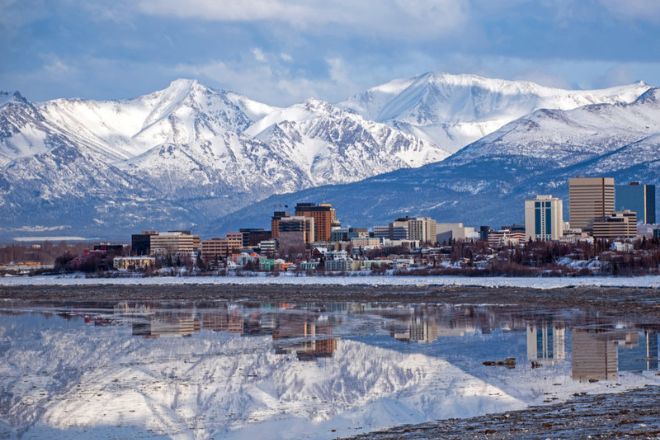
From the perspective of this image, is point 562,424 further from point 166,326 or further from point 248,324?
point 166,326

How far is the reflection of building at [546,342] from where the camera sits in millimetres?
48594

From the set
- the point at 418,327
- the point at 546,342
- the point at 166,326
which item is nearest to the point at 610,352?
the point at 546,342

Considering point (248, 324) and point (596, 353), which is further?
point (248, 324)

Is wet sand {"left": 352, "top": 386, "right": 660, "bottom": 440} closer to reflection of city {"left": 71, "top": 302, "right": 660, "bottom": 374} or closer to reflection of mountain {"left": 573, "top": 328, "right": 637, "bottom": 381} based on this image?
reflection of mountain {"left": 573, "top": 328, "right": 637, "bottom": 381}

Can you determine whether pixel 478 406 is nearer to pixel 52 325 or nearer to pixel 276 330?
pixel 276 330

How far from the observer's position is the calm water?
36250 millimetres

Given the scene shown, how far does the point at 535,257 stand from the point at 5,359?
405ft

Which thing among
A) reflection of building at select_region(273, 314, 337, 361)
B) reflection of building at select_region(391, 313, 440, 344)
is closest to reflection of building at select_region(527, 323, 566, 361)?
reflection of building at select_region(391, 313, 440, 344)

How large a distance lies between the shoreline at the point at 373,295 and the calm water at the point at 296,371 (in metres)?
10.8

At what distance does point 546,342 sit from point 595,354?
5.54m

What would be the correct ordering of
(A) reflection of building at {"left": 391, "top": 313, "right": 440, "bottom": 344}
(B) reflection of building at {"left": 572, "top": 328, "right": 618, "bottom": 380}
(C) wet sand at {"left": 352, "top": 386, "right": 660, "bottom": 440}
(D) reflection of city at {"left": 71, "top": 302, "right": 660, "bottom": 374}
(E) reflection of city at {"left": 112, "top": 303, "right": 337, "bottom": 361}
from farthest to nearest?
(A) reflection of building at {"left": 391, "top": 313, "right": 440, "bottom": 344}, (E) reflection of city at {"left": 112, "top": 303, "right": 337, "bottom": 361}, (D) reflection of city at {"left": 71, "top": 302, "right": 660, "bottom": 374}, (B) reflection of building at {"left": 572, "top": 328, "right": 618, "bottom": 380}, (C) wet sand at {"left": 352, "top": 386, "right": 660, "bottom": 440}

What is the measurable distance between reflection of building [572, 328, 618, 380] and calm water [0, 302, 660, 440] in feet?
0.22

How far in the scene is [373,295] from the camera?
4087 inches

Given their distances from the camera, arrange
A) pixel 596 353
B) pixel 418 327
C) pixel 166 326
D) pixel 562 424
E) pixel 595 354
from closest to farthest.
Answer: pixel 562 424, pixel 595 354, pixel 596 353, pixel 418 327, pixel 166 326
